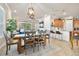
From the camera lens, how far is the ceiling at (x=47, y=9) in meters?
2.31

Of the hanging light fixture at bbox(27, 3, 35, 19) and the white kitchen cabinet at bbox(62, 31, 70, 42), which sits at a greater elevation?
the hanging light fixture at bbox(27, 3, 35, 19)

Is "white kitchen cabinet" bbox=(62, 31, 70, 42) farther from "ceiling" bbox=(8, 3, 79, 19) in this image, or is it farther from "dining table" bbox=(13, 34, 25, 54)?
"dining table" bbox=(13, 34, 25, 54)

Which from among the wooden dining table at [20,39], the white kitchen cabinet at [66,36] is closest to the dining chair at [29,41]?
the wooden dining table at [20,39]

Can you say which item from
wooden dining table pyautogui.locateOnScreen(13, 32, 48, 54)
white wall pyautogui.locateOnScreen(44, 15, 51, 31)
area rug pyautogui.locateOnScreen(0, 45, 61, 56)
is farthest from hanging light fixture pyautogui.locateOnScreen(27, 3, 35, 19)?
area rug pyautogui.locateOnScreen(0, 45, 61, 56)

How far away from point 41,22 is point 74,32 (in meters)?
0.62

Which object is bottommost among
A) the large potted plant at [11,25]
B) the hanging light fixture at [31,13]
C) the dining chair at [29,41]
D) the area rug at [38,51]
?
the area rug at [38,51]

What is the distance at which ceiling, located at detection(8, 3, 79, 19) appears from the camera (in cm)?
231

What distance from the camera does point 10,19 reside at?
2.31 m

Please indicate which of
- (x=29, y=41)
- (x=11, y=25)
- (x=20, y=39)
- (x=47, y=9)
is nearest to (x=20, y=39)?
(x=20, y=39)

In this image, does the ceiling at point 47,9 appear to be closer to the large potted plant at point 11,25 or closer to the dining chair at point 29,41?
the large potted plant at point 11,25

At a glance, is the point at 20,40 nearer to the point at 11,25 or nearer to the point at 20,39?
the point at 20,39

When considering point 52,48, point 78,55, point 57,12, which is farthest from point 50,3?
point 78,55

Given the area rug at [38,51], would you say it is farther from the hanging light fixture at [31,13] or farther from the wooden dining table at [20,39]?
the hanging light fixture at [31,13]

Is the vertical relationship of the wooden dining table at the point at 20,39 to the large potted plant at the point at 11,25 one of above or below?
below
